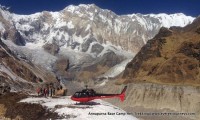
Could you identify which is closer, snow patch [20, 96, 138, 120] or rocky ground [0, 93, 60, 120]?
snow patch [20, 96, 138, 120]

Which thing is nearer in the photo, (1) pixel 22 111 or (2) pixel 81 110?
(2) pixel 81 110

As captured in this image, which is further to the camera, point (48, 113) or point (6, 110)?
point (6, 110)

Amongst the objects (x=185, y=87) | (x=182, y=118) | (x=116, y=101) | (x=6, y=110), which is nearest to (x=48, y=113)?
(x=6, y=110)

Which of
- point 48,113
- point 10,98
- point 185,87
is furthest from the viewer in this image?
point 185,87

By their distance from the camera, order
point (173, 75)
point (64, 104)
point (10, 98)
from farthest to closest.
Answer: point (173, 75)
point (10, 98)
point (64, 104)

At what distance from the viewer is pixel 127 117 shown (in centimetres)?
5144

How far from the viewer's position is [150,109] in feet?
604

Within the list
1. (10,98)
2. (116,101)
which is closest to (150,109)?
(116,101)

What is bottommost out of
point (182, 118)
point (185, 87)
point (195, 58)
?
point (182, 118)

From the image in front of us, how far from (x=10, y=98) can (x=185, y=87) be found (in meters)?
130

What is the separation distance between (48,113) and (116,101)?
149336mm

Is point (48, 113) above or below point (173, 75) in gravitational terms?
below

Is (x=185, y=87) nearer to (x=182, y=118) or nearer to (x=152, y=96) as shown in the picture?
(x=152, y=96)

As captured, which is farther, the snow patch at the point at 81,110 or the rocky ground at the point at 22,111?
the rocky ground at the point at 22,111
